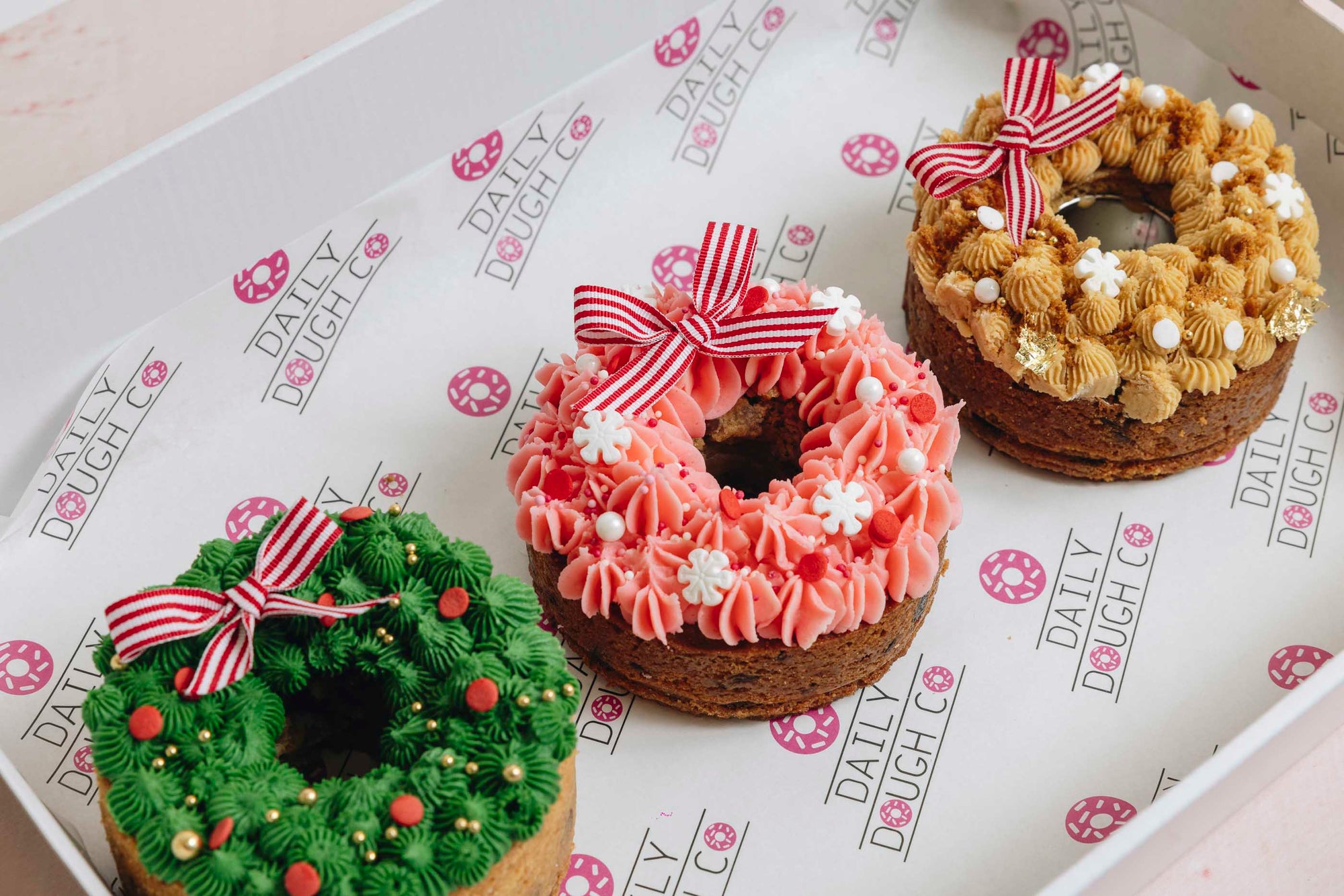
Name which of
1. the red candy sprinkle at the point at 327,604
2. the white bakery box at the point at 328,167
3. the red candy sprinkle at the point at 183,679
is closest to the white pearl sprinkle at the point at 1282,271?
the white bakery box at the point at 328,167

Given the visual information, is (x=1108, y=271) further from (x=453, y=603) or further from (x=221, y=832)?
(x=221, y=832)

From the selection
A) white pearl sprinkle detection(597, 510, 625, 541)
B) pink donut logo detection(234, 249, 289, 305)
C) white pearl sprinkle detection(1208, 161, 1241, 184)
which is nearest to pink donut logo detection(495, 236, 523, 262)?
pink donut logo detection(234, 249, 289, 305)

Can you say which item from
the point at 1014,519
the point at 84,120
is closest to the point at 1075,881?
the point at 1014,519

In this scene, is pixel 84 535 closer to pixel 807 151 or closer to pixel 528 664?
pixel 528 664

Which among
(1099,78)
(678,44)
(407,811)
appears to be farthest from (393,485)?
(1099,78)

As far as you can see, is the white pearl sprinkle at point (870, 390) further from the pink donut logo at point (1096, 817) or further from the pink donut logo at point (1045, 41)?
the pink donut logo at point (1045, 41)

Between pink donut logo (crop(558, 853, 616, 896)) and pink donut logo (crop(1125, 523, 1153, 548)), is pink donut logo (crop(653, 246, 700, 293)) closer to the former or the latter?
pink donut logo (crop(1125, 523, 1153, 548))
